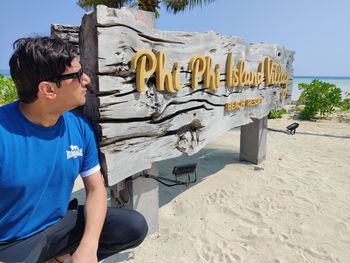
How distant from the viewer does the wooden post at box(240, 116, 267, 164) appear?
471 cm

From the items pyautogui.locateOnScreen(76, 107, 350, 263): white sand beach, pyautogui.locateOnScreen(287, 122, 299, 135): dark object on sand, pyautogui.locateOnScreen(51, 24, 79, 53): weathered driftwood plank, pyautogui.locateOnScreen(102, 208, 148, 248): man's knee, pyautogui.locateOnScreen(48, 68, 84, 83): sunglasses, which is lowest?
pyautogui.locateOnScreen(76, 107, 350, 263): white sand beach

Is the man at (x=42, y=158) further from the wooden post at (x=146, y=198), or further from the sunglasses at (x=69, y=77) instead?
the wooden post at (x=146, y=198)

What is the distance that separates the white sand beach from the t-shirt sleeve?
3.32ft

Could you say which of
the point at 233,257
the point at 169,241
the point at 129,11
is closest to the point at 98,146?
the point at 129,11

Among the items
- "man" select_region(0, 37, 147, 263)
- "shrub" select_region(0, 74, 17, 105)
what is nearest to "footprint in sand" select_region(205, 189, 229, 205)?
"man" select_region(0, 37, 147, 263)

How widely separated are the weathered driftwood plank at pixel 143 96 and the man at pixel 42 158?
1.03 feet

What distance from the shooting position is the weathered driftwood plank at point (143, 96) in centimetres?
200

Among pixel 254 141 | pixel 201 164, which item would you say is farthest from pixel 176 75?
pixel 254 141

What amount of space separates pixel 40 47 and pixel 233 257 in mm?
2106

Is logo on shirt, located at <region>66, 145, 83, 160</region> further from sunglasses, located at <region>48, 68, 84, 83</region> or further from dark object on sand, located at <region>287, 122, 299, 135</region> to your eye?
dark object on sand, located at <region>287, 122, 299, 135</region>

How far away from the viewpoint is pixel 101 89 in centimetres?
198

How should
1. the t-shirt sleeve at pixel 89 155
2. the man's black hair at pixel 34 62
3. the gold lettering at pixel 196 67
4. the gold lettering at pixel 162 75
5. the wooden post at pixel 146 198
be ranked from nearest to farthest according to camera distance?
the man's black hair at pixel 34 62
the t-shirt sleeve at pixel 89 155
the gold lettering at pixel 162 75
the wooden post at pixel 146 198
the gold lettering at pixel 196 67

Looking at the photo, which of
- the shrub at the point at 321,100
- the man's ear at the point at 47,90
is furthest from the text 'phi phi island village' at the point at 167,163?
the shrub at the point at 321,100

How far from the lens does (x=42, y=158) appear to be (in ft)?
5.23
